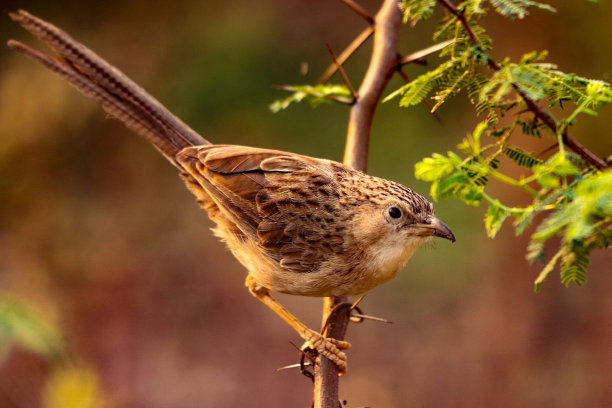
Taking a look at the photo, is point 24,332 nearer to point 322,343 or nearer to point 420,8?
point 322,343

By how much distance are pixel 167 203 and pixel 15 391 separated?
3.08m

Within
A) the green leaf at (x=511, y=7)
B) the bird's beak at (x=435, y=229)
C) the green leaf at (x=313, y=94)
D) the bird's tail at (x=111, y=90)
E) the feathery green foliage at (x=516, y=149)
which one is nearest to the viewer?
the feathery green foliage at (x=516, y=149)

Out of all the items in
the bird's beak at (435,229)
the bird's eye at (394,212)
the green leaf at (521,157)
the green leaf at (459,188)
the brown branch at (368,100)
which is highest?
the brown branch at (368,100)

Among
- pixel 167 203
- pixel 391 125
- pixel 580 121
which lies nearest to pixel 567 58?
pixel 580 121

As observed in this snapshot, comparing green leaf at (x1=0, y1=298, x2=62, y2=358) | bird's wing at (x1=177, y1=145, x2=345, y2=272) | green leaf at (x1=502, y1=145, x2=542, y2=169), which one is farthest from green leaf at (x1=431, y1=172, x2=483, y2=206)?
green leaf at (x1=0, y1=298, x2=62, y2=358)

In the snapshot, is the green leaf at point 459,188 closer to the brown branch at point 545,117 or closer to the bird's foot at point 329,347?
the brown branch at point 545,117

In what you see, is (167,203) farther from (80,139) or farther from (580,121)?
(580,121)

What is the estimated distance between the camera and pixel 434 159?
213cm

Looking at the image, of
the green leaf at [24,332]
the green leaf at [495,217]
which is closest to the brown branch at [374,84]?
the green leaf at [495,217]

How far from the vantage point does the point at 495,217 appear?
7.14ft

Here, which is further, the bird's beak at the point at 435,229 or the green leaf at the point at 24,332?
the green leaf at the point at 24,332

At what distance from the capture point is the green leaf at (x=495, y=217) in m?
2.11

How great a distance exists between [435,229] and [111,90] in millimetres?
1994

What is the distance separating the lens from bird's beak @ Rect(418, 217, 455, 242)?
126 inches
